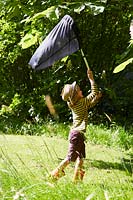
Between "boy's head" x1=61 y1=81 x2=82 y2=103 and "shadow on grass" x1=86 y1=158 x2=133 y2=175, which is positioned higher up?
"boy's head" x1=61 y1=81 x2=82 y2=103

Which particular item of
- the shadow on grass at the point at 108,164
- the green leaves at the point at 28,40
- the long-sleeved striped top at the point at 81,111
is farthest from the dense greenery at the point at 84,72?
the green leaves at the point at 28,40

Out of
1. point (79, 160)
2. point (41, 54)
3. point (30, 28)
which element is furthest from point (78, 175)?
point (30, 28)

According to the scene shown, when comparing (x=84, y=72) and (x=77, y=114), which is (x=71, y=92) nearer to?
(x=77, y=114)

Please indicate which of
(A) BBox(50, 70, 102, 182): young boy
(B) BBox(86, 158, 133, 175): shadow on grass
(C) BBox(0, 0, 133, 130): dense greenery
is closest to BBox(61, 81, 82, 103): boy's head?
(A) BBox(50, 70, 102, 182): young boy

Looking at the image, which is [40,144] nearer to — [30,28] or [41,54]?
[30,28]

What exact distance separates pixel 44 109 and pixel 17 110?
657mm

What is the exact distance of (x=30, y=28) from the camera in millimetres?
6547

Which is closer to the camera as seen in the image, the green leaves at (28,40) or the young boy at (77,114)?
Answer: the green leaves at (28,40)

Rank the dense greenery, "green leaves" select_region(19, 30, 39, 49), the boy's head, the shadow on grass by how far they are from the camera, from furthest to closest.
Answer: the dense greenery
the shadow on grass
the boy's head
"green leaves" select_region(19, 30, 39, 49)

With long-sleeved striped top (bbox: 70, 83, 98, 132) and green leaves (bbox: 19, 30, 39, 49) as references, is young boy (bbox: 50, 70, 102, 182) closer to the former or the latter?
long-sleeved striped top (bbox: 70, 83, 98, 132)

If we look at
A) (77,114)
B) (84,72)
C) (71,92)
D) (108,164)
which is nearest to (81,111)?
(77,114)

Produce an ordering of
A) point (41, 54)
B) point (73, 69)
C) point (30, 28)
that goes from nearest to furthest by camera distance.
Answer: point (41, 54) → point (30, 28) → point (73, 69)

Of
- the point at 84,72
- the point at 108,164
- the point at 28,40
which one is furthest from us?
the point at 84,72

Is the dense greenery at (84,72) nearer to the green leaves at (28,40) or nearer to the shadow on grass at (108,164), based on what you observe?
the shadow on grass at (108,164)
